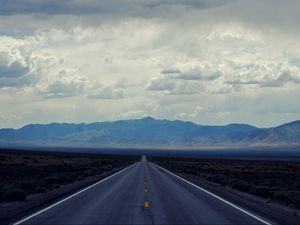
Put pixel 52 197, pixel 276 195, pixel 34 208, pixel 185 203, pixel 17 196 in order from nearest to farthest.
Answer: pixel 34 208 → pixel 185 203 → pixel 17 196 → pixel 52 197 → pixel 276 195

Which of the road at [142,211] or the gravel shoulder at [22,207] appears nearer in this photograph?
the road at [142,211]

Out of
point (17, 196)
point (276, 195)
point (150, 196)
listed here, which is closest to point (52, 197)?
point (17, 196)

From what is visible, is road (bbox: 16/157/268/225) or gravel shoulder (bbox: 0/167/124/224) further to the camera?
gravel shoulder (bbox: 0/167/124/224)

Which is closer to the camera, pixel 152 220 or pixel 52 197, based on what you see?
pixel 152 220

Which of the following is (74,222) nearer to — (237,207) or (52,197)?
(237,207)

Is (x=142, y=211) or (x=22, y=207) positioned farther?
(x=22, y=207)

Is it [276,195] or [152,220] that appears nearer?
[152,220]

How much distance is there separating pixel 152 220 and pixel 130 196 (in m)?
9.37

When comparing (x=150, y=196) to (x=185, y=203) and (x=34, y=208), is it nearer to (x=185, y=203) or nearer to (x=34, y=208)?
(x=185, y=203)

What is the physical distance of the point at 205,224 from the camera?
15789mm

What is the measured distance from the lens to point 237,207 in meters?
21.5

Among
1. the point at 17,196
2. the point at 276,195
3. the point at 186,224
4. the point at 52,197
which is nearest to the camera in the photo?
the point at 186,224

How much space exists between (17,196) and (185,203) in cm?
708

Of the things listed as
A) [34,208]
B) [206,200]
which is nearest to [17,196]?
[34,208]
